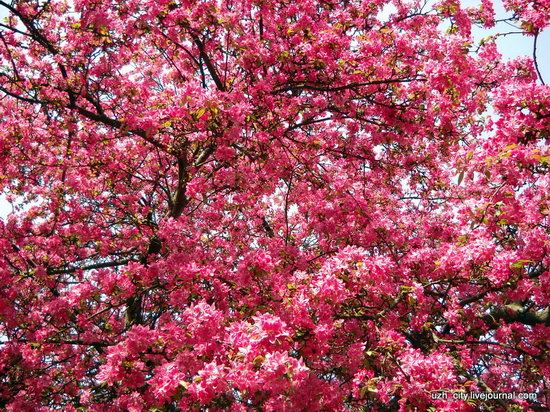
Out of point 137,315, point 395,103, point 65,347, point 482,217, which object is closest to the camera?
point 482,217

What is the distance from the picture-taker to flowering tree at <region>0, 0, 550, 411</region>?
15.6 ft

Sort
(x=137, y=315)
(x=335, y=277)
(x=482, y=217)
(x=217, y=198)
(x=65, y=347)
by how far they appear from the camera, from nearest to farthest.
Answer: (x=335, y=277) < (x=482, y=217) < (x=65, y=347) < (x=137, y=315) < (x=217, y=198)

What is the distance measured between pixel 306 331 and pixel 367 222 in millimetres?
3893

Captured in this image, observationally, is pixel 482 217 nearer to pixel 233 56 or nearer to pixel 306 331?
pixel 306 331

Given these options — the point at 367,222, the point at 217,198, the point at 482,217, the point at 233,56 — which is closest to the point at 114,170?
the point at 217,198

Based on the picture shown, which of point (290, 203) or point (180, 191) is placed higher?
point (290, 203)

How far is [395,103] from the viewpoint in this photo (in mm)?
7777

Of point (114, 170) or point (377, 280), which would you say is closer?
point (377, 280)

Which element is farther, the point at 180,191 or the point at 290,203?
the point at 290,203

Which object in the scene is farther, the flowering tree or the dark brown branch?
the dark brown branch

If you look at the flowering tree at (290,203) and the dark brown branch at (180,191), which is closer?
the flowering tree at (290,203)

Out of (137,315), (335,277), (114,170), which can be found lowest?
(335,277)

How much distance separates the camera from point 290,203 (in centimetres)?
1102

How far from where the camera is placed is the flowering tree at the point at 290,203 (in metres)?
4.75
